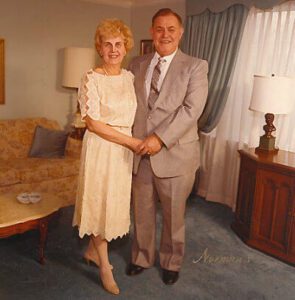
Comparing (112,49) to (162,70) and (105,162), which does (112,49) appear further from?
(105,162)

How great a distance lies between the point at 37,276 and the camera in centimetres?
258

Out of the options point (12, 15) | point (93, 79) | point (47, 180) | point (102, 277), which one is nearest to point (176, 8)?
point (12, 15)

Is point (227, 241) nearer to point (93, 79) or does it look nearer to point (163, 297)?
point (163, 297)

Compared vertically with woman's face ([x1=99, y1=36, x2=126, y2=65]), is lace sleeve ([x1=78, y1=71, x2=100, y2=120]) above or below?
below

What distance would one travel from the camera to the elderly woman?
2.19m

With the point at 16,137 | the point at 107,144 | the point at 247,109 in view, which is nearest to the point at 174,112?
the point at 107,144

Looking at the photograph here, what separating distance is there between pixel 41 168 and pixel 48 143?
46 cm

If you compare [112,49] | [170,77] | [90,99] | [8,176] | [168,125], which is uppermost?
[112,49]

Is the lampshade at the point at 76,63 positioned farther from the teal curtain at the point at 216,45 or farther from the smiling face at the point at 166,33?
the smiling face at the point at 166,33

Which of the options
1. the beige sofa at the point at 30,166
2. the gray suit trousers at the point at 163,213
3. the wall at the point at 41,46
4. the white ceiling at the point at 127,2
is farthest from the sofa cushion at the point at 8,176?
the white ceiling at the point at 127,2

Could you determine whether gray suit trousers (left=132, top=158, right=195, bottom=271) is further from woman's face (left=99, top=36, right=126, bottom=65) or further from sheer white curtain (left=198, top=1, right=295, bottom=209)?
sheer white curtain (left=198, top=1, right=295, bottom=209)

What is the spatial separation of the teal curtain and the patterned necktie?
1.60 meters

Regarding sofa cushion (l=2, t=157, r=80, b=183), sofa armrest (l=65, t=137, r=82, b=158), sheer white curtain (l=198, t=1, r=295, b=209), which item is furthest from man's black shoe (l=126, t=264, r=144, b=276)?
sofa armrest (l=65, t=137, r=82, b=158)

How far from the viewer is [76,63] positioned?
14.1ft
